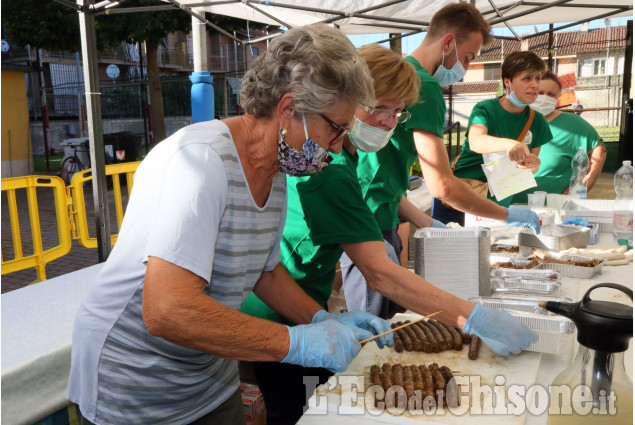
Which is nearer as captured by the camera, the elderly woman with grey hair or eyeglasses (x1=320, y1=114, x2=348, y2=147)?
the elderly woman with grey hair

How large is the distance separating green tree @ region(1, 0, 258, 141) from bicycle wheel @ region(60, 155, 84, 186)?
2.88 m

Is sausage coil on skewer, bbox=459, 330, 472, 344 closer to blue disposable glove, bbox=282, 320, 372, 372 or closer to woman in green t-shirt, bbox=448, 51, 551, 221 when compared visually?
blue disposable glove, bbox=282, 320, 372, 372

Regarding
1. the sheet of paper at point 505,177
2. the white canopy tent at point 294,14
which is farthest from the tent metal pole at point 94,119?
the sheet of paper at point 505,177

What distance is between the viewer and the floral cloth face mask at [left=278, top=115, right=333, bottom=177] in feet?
4.77

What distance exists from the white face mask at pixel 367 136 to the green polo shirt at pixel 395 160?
247mm

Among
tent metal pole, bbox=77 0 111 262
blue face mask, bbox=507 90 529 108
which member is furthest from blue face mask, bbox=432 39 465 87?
tent metal pole, bbox=77 0 111 262

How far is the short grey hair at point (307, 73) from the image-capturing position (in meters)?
1.38

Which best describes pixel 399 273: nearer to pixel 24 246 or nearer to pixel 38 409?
pixel 38 409

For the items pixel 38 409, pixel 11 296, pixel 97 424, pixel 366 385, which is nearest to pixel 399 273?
pixel 366 385

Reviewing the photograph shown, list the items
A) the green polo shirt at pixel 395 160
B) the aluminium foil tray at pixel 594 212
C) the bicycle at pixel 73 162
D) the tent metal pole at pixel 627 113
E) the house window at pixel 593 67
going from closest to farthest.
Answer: the green polo shirt at pixel 395 160
the aluminium foil tray at pixel 594 212
the tent metal pole at pixel 627 113
the bicycle at pixel 73 162
the house window at pixel 593 67

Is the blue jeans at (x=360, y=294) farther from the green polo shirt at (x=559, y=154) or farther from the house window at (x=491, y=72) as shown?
the house window at (x=491, y=72)

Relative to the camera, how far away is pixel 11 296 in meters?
2.59

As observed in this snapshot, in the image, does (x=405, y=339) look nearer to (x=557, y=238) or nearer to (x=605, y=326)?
(x=605, y=326)

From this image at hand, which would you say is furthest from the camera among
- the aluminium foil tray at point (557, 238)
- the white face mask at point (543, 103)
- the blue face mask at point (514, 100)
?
the white face mask at point (543, 103)
